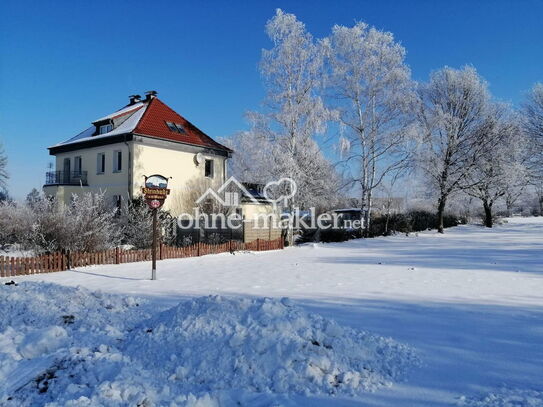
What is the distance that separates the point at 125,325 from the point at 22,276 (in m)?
7.23

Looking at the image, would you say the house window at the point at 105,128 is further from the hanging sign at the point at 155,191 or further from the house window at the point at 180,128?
the hanging sign at the point at 155,191

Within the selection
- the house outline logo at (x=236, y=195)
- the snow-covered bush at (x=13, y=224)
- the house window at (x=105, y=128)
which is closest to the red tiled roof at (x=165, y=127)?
the house window at (x=105, y=128)

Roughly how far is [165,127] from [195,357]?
20910 mm

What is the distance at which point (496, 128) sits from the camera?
28.8 m

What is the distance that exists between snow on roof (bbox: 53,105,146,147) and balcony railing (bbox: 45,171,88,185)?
195cm

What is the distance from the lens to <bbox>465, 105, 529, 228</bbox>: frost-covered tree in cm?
2817

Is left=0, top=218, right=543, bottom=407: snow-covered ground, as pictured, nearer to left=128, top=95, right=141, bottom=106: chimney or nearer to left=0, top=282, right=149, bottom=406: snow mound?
left=0, top=282, right=149, bottom=406: snow mound

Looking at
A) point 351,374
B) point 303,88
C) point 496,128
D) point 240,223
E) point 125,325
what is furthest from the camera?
point 496,128

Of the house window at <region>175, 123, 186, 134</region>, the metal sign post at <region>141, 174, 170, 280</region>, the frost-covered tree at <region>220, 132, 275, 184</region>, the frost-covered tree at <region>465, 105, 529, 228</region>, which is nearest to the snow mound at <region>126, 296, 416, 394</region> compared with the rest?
the metal sign post at <region>141, 174, 170, 280</region>

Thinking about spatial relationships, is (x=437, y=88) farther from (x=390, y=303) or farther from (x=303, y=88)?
(x=390, y=303)

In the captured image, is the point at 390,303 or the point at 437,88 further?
the point at 437,88

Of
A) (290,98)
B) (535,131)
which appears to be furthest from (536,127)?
(290,98)

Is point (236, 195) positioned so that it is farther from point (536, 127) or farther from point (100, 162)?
point (536, 127)

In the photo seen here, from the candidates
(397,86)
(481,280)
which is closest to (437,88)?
(397,86)
